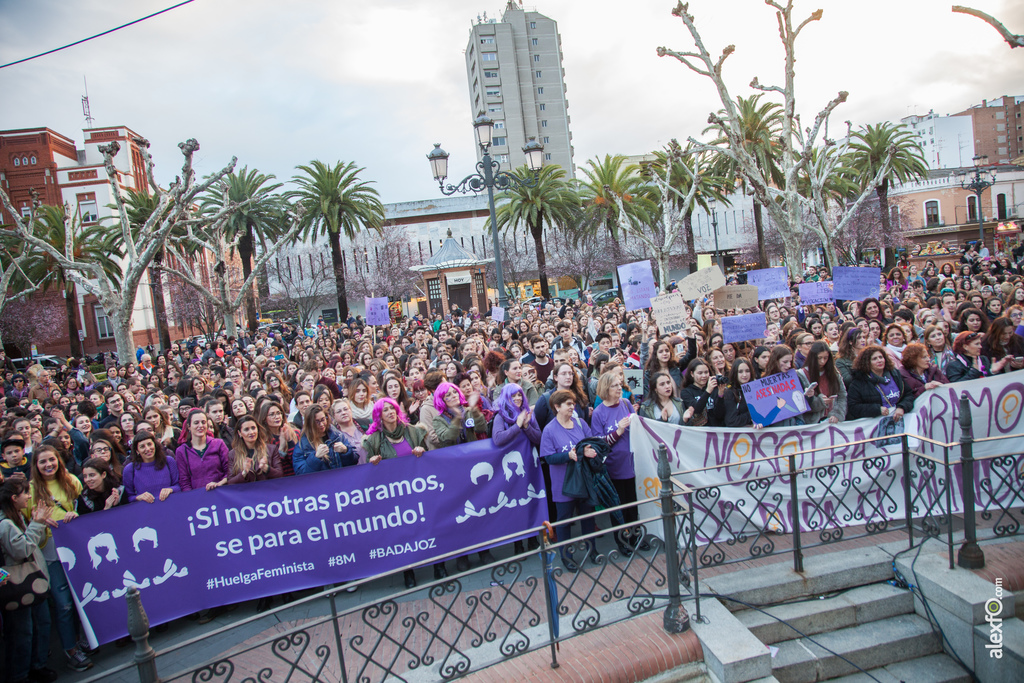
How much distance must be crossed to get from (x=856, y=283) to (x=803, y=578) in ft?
23.4

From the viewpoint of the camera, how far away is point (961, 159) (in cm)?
8694

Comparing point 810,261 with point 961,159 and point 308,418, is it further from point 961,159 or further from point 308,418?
point 308,418

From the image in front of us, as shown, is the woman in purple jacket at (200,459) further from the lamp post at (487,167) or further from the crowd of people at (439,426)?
the lamp post at (487,167)

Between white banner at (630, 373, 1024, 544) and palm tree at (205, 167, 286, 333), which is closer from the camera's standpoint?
white banner at (630, 373, 1024, 544)

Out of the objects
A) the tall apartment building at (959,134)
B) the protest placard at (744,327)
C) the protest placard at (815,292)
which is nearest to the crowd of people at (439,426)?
the protest placard at (744,327)

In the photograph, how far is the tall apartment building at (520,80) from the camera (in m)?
80.8

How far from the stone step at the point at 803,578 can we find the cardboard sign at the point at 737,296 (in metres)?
4.75

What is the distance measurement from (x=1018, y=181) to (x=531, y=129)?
180 feet

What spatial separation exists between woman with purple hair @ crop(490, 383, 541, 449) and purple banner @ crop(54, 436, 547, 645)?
20 cm

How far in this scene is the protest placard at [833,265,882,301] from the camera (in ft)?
33.9

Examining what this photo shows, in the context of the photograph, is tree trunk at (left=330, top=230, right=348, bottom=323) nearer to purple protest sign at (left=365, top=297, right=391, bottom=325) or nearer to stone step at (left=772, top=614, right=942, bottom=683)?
purple protest sign at (left=365, top=297, right=391, bottom=325)

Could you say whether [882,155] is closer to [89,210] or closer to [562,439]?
[562,439]

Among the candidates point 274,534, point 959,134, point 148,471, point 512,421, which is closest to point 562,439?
point 512,421

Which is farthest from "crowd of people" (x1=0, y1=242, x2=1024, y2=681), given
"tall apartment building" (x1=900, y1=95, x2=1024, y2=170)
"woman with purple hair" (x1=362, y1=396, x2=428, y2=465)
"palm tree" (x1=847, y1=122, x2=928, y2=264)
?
"tall apartment building" (x1=900, y1=95, x2=1024, y2=170)
